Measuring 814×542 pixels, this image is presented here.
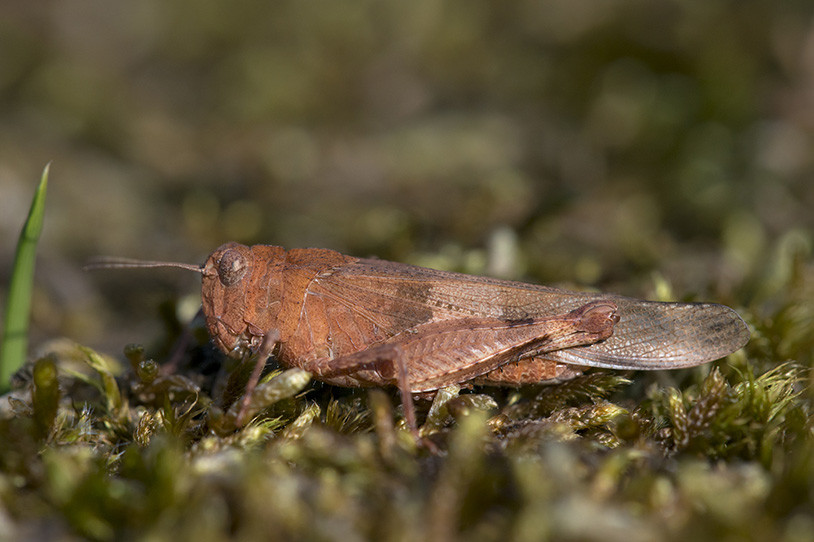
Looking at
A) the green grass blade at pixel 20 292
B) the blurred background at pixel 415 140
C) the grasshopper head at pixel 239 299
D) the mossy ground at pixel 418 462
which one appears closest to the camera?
the mossy ground at pixel 418 462

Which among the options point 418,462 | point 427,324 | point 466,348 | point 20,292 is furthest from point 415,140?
point 418,462

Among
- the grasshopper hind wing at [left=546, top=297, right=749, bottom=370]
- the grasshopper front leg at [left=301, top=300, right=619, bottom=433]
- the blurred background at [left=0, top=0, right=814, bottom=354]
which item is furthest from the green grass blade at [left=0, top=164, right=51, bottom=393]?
the grasshopper hind wing at [left=546, top=297, right=749, bottom=370]

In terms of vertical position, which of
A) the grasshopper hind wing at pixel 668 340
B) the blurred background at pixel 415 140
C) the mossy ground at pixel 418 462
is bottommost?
the mossy ground at pixel 418 462

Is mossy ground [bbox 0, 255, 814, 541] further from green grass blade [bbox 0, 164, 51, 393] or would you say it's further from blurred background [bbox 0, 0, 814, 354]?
blurred background [bbox 0, 0, 814, 354]

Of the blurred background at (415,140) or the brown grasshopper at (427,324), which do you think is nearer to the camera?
the brown grasshopper at (427,324)

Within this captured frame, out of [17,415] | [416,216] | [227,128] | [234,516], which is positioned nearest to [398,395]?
[234,516]

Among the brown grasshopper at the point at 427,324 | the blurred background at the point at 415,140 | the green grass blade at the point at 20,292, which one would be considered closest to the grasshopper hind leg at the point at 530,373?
the brown grasshopper at the point at 427,324

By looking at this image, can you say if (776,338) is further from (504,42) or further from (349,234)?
(504,42)

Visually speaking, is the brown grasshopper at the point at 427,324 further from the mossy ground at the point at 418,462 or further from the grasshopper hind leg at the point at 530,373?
the mossy ground at the point at 418,462
